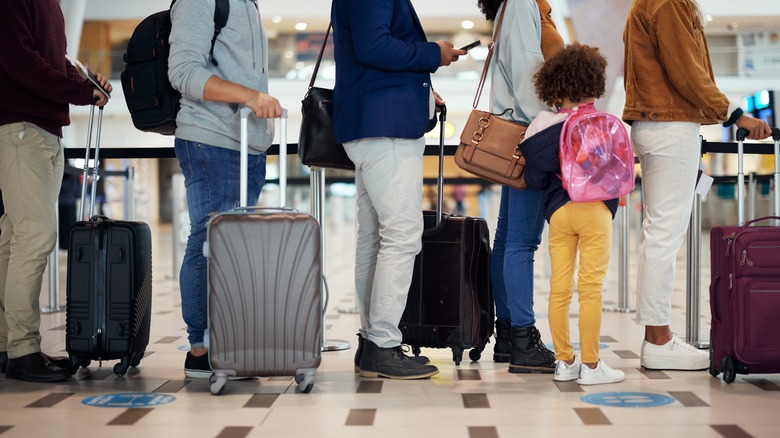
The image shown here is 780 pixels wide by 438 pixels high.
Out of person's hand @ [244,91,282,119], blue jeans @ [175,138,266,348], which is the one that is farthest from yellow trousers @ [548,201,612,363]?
blue jeans @ [175,138,266,348]

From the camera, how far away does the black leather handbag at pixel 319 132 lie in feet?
9.79

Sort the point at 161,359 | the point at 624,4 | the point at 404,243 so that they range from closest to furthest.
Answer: the point at 404,243, the point at 161,359, the point at 624,4

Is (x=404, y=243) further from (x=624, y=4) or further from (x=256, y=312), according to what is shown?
(x=624, y=4)

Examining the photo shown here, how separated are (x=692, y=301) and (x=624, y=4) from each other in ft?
10.4

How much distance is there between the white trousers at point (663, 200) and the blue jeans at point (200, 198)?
1393mm

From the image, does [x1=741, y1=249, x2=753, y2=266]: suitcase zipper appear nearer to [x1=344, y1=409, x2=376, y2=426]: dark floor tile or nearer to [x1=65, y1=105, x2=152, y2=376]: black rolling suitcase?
[x1=344, y1=409, x2=376, y2=426]: dark floor tile

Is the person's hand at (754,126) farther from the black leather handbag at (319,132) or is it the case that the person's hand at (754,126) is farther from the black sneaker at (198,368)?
the black sneaker at (198,368)

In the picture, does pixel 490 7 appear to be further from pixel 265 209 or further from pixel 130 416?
pixel 130 416

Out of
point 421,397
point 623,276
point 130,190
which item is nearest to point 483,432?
point 421,397

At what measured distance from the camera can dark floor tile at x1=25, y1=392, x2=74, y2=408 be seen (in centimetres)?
250

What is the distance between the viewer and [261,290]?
8.26 ft

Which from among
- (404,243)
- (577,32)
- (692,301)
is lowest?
(692,301)

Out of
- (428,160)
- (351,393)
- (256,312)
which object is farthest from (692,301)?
(256,312)

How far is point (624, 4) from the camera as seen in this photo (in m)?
6.10
